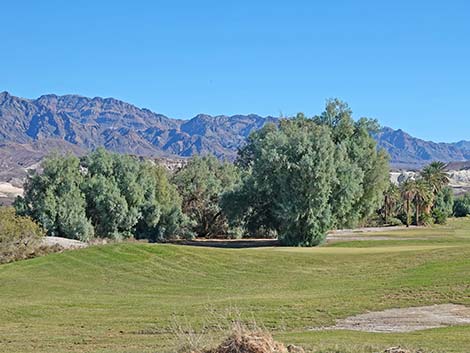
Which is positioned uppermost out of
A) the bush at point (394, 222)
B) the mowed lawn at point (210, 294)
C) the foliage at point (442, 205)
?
the foliage at point (442, 205)

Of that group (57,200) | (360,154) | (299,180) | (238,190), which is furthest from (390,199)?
(57,200)

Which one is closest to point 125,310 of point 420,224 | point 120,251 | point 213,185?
point 120,251

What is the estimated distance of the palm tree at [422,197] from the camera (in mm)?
94750

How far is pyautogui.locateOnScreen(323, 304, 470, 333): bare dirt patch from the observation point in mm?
20050

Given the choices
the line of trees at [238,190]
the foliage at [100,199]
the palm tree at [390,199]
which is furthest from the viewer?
the palm tree at [390,199]

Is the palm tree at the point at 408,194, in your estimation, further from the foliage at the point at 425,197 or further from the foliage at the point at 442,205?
the foliage at the point at 442,205

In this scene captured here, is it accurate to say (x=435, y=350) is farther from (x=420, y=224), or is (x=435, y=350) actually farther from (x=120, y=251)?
(x=420, y=224)

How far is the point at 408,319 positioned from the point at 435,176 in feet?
298

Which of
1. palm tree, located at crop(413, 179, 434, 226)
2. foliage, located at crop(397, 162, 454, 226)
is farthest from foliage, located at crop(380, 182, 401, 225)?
palm tree, located at crop(413, 179, 434, 226)

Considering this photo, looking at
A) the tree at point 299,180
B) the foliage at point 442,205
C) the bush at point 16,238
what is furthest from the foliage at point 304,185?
the foliage at point 442,205

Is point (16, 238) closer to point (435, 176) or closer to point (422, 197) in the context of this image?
point (422, 197)

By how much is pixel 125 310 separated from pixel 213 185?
51988mm

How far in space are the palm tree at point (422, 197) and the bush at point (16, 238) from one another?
2475 inches

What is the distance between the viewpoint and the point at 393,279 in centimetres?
3042
